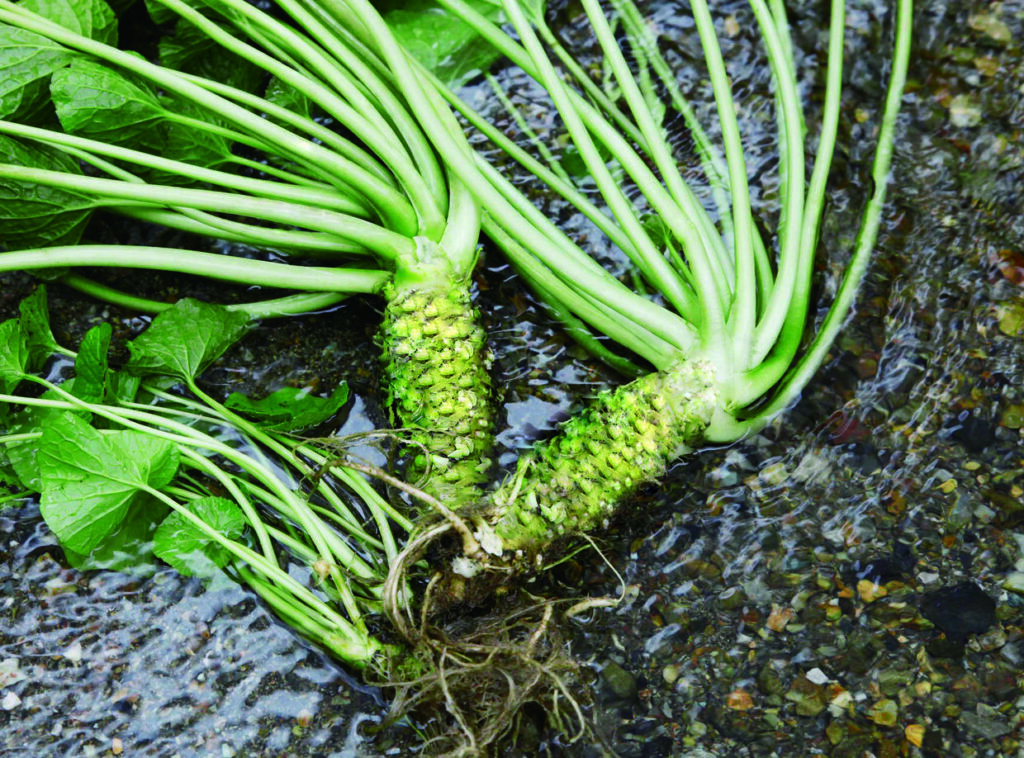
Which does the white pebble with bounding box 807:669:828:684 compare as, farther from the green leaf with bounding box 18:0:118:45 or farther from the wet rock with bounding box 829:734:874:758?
the green leaf with bounding box 18:0:118:45

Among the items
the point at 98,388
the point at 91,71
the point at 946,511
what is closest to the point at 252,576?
the point at 98,388

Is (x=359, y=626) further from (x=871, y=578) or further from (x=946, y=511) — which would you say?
(x=946, y=511)

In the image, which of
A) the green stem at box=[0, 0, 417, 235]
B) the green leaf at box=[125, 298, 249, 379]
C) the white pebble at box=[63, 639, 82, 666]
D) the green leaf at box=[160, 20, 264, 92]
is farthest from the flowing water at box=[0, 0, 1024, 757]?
the green leaf at box=[160, 20, 264, 92]

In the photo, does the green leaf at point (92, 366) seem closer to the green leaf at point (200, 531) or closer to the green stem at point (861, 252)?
the green leaf at point (200, 531)

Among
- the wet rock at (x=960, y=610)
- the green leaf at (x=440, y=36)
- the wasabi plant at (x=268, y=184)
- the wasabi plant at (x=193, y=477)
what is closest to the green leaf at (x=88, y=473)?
the wasabi plant at (x=193, y=477)

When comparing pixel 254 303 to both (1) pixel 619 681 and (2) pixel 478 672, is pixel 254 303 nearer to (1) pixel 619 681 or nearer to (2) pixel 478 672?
(2) pixel 478 672

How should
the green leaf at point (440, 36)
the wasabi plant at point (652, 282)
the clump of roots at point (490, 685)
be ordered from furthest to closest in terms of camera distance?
the green leaf at point (440, 36) → the wasabi plant at point (652, 282) → the clump of roots at point (490, 685)
